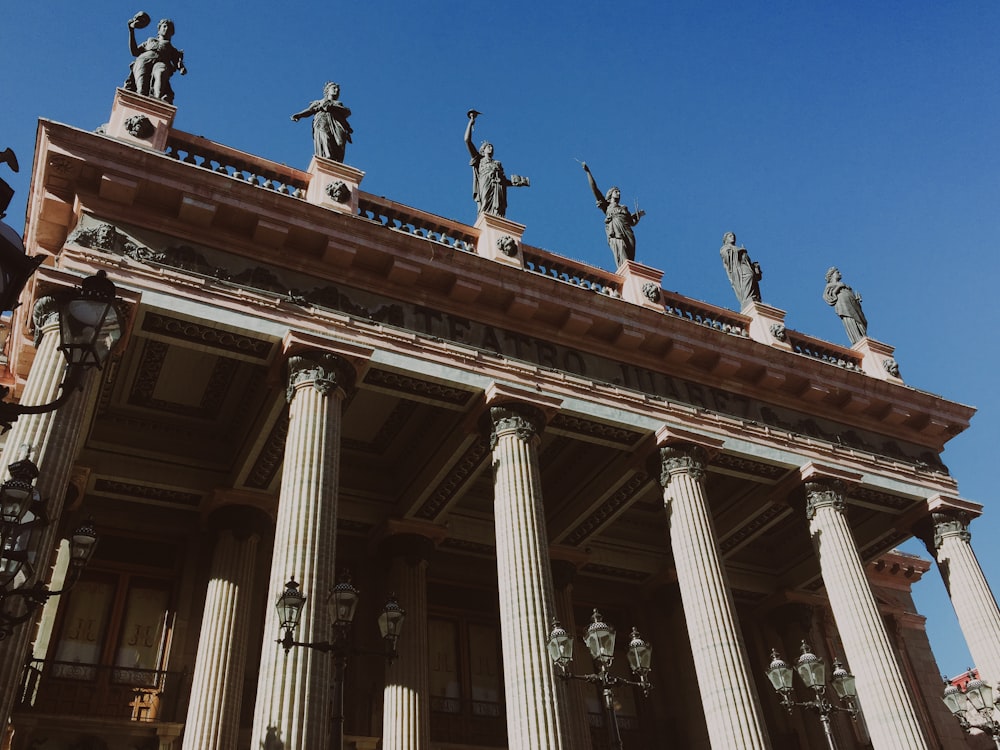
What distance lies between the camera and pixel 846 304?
75.6 ft

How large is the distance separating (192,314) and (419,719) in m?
8.04

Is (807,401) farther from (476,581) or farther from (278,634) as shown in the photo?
(278,634)

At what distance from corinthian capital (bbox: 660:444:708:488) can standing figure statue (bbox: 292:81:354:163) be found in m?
8.39

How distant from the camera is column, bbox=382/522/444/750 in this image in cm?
1548

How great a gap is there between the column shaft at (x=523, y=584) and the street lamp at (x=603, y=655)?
324 mm

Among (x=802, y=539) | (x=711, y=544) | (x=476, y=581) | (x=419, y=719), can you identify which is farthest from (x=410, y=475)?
(x=802, y=539)

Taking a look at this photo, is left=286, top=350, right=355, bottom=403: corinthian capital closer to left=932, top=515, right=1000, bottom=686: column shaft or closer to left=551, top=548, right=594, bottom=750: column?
left=551, top=548, right=594, bottom=750: column

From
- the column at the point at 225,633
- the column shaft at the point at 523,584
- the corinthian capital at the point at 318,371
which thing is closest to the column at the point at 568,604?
the column shaft at the point at 523,584

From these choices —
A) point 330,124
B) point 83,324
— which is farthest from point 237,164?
point 83,324

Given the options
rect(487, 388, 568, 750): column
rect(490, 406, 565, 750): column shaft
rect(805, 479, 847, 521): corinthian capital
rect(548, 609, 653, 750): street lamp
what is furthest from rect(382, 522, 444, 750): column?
rect(805, 479, 847, 521): corinthian capital

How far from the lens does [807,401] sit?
19.7 meters

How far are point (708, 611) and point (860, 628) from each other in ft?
12.4

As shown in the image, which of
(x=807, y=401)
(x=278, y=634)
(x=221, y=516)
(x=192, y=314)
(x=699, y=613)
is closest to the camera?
(x=278, y=634)

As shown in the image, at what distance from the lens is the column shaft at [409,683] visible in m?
15.4
